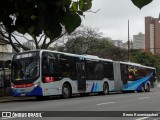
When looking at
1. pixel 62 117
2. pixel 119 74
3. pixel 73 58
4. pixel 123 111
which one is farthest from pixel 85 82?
pixel 62 117

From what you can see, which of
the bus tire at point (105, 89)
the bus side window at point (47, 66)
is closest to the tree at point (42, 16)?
the bus side window at point (47, 66)

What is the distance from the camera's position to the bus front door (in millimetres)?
26734

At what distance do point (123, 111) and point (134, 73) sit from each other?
2008cm

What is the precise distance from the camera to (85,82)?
27500mm

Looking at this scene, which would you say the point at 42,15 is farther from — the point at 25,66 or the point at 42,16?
the point at 25,66

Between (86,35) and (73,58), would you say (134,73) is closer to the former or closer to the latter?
(86,35)

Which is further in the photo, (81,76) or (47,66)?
(81,76)

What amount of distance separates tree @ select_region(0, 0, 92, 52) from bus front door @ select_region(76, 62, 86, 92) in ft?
78.3

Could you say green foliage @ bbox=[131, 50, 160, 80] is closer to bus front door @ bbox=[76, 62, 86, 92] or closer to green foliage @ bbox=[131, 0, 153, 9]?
bus front door @ bbox=[76, 62, 86, 92]

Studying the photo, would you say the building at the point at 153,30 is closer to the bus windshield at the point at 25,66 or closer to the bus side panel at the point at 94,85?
the bus side panel at the point at 94,85

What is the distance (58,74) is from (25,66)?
2.07 metres

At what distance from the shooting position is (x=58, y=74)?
79.7 feet

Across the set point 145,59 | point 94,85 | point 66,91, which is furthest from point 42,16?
point 145,59

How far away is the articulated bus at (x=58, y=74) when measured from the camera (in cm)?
2320
